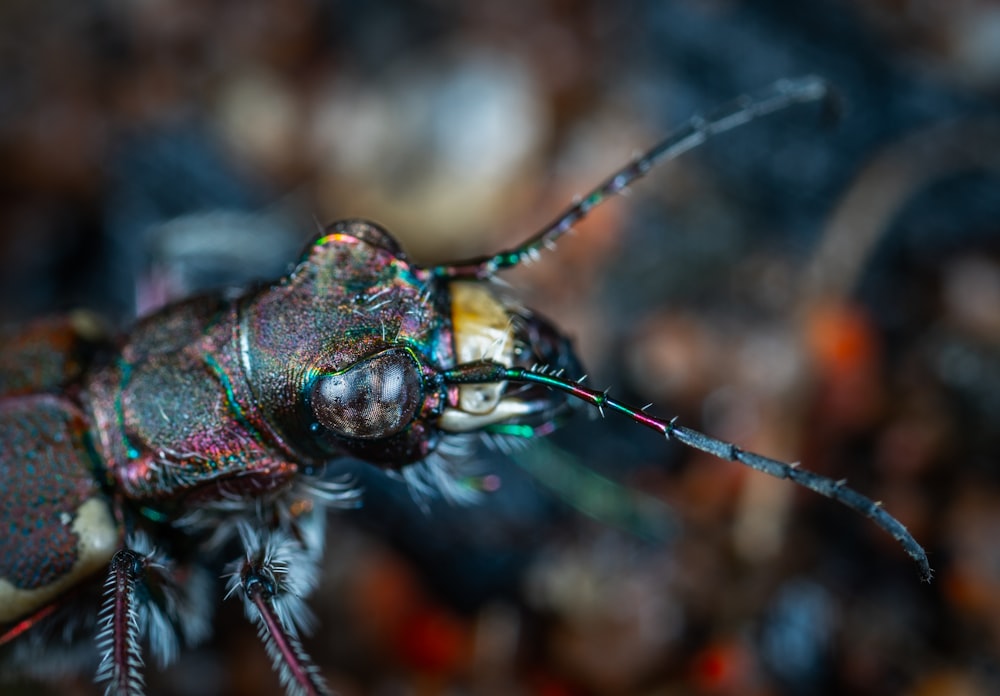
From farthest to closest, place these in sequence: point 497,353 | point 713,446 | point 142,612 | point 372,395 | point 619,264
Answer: point 619,264 → point 142,612 → point 497,353 → point 372,395 → point 713,446

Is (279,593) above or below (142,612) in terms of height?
above

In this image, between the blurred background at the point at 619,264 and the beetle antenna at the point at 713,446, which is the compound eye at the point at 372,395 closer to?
the beetle antenna at the point at 713,446

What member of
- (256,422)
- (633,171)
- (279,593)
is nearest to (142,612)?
(279,593)

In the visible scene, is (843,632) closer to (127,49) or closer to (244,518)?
(244,518)

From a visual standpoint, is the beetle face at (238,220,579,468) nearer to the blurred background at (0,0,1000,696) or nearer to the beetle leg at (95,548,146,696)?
the beetle leg at (95,548,146,696)

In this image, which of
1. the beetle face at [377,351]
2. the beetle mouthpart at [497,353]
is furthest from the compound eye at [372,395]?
the beetle mouthpart at [497,353]

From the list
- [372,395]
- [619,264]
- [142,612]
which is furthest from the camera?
[619,264]

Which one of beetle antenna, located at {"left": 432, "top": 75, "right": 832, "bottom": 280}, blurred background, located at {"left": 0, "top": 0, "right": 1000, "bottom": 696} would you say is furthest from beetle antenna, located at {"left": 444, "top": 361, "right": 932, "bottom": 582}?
blurred background, located at {"left": 0, "top": 0, "right": 1000, "bottom": 696}

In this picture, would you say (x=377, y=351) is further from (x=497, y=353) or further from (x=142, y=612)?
(x=142, y=612)
